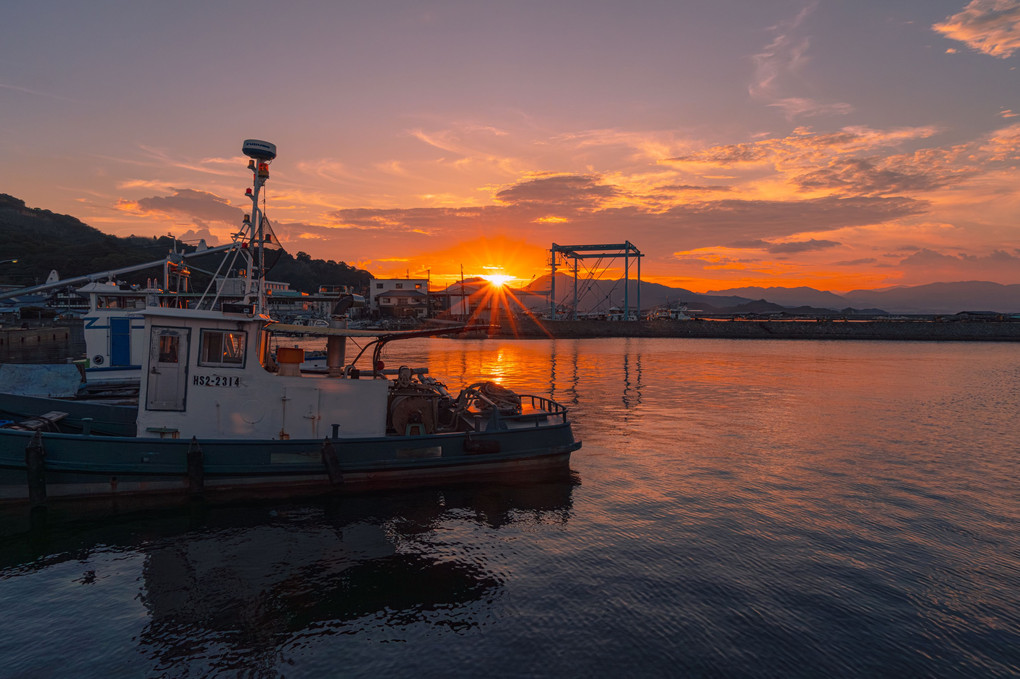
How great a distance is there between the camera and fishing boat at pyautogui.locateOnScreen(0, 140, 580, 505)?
1102cm

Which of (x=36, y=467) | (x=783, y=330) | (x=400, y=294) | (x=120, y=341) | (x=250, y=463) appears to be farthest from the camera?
(x=400, y=294)

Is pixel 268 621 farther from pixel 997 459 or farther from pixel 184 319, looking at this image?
pixel 997 459

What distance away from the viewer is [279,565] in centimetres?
907

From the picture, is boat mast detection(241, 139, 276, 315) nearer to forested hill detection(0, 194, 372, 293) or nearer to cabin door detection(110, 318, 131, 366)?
cabin door detection(110, 318, 131, 366)

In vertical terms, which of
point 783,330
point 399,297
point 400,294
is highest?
point 400,294

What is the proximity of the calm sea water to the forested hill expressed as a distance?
178 ft

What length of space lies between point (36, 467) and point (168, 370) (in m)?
3.08

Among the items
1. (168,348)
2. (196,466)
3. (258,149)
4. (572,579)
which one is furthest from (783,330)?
(168,348)

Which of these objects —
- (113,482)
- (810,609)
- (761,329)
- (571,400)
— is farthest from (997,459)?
(761,329)

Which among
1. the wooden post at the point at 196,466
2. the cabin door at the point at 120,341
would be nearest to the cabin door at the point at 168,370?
the wooden post at the point at 196,466

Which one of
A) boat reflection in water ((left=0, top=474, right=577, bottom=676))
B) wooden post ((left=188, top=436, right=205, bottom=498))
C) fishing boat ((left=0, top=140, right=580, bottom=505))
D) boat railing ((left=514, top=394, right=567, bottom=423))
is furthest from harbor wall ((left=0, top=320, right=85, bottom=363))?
boat railing ((left=514, top=394, right=567, bottom=423))

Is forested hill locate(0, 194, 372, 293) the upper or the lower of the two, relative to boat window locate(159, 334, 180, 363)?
upper

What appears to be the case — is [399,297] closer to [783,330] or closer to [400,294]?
[400,294]

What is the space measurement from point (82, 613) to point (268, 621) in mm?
2811
